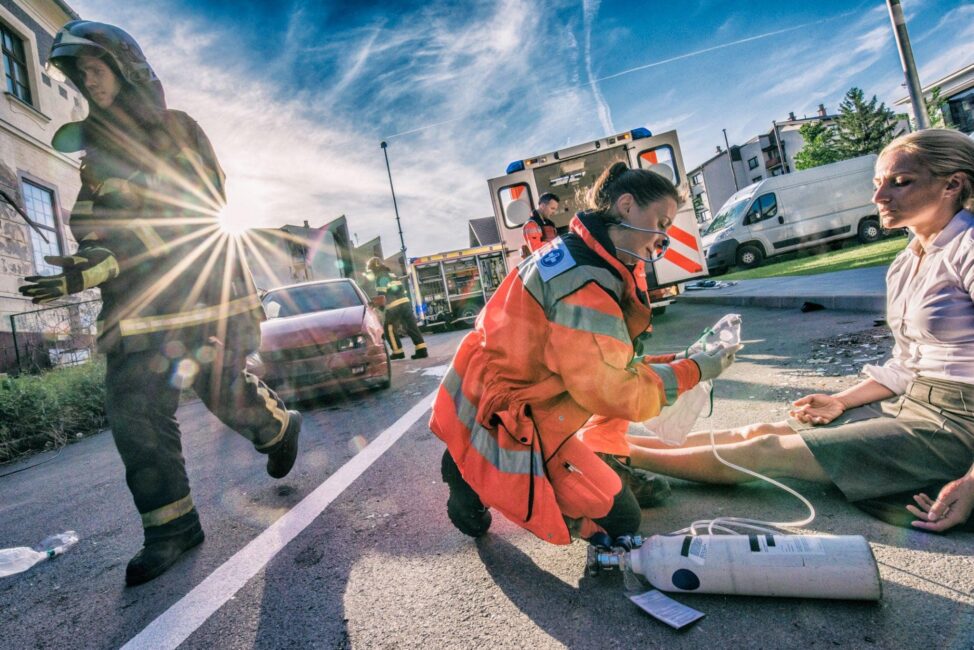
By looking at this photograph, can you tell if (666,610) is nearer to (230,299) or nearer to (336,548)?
(336,548)

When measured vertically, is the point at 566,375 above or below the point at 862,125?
below

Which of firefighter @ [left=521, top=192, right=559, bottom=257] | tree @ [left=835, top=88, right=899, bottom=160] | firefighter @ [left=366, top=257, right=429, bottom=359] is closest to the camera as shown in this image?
firefighter @ [left=521, top=192, right=559, bottom=257]

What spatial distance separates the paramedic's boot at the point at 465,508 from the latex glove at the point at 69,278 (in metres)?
1.58

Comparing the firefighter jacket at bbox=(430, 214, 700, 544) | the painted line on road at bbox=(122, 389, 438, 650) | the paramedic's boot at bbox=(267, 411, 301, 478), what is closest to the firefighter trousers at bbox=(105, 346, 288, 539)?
the painted line on road at bbox=(122, 389, 438, 650)

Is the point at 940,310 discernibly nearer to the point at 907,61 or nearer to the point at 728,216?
the point at 907,61

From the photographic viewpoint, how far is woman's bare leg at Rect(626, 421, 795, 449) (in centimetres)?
215

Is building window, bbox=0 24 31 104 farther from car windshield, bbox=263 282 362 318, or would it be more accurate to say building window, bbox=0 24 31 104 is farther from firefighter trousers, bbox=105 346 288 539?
firefighter trousers, bbox=105 346 288 539

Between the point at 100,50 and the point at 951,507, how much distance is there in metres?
3.62

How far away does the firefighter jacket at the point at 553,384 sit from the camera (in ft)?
5.52

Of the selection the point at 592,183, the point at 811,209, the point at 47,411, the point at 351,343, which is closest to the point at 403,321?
the point at 351,343

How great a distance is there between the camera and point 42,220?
12578 mm

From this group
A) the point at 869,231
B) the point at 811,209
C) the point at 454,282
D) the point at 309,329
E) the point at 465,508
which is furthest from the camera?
the point at 454,282

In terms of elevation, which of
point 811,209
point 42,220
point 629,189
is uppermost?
point 42,220

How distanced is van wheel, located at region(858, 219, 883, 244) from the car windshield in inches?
661
